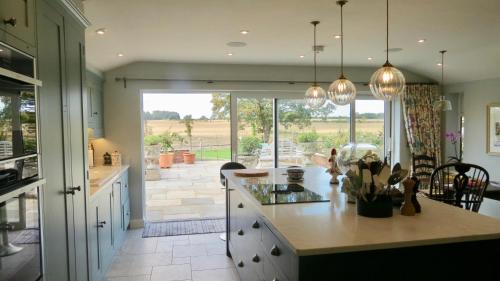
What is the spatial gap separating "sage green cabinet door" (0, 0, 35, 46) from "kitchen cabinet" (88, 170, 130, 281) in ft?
5.44

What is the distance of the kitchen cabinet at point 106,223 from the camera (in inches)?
122

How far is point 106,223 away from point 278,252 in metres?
2.33

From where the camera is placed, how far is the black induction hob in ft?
8.61

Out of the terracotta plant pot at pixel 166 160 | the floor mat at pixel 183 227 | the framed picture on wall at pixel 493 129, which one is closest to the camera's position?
the floor mat at pixel 183 227

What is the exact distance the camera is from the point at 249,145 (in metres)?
6.13

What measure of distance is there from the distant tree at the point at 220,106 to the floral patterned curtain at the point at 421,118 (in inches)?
122

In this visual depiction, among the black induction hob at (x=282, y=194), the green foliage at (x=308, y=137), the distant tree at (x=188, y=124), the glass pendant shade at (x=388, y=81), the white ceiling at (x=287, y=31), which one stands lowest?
the black induction hob at (x=282, y=194)

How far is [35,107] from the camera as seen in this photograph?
→ 1.83 meters

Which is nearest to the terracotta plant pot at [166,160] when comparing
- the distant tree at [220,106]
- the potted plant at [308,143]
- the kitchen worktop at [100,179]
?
the distant tree at [220,106]

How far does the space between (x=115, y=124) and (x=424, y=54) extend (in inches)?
181

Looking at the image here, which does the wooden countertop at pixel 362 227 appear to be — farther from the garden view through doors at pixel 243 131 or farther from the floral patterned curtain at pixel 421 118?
the floral patterned curtain at pixel 421 118

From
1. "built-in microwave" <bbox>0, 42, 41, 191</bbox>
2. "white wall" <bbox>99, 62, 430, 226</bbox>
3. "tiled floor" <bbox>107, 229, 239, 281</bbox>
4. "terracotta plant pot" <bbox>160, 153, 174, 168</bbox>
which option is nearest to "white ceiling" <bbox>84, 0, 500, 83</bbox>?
"white wall" <bbox>99, 62, 430, 226</bbox>

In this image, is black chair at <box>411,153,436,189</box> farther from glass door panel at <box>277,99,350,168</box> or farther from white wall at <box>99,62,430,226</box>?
white wall at <box>99,62,430,226</box>

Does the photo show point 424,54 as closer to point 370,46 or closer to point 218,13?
point 370,46
